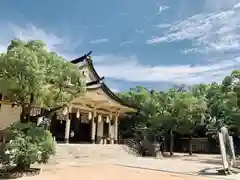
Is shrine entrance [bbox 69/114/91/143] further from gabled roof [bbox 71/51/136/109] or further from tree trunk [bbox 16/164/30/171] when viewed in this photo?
tree trunk [bbox 16/164/30/171]

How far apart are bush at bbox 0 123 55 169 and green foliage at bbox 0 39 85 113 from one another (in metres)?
1.09

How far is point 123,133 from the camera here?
95.3ft

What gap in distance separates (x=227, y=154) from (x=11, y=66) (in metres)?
10.3

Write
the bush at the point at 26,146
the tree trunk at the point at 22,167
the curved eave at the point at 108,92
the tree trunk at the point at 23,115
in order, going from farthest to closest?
the curved eave at the point at 108,92 < the tree trunk at the point at 23,115 < the tree trunk at the point at 22,167 < the bush at the point at 26,146

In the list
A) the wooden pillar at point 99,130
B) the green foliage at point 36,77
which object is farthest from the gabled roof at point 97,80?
the green foliage at point 36,77

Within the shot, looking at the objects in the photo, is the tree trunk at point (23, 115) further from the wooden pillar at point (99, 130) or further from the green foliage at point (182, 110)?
the green foliage at point (182, 110)

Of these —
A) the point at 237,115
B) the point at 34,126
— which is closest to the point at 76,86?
the point at 34,126

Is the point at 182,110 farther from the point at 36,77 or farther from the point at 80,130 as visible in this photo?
the point at 36,77

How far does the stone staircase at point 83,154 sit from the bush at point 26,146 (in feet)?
14.3

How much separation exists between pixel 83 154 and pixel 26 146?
810 cm

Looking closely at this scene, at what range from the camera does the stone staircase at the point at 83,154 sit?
14.6 metres

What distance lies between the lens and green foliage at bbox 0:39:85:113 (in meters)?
9.12

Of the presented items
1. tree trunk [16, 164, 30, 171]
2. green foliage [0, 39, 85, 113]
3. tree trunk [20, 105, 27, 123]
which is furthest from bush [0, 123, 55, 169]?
green foliage [0, 39, 85, 113]

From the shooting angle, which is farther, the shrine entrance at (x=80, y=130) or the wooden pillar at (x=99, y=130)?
the shrine entrance at (x=80, y=130)
